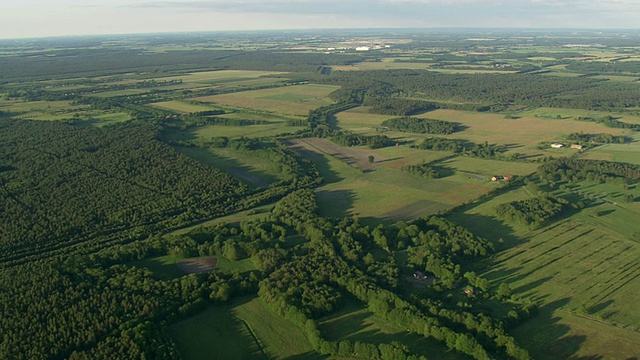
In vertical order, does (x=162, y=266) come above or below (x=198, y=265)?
above

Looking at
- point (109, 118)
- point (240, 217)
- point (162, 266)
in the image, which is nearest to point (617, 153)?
point (240, 217)

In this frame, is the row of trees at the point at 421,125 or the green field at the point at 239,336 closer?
the green field at the point at 239,336

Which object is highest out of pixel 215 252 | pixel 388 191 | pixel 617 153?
pixel 617 153

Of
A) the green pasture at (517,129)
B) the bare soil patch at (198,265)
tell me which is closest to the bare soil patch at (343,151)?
the green pasture at (517,129)

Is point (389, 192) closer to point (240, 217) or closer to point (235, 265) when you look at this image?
point (240, 217)

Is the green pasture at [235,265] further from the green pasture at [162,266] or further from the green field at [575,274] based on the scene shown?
the green field at [575,274]

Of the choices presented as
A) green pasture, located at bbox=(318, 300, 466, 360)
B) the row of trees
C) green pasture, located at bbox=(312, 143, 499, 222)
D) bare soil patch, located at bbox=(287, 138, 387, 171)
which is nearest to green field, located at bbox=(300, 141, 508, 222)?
green pasture, located at bbox=(312, 143, 499, 222)
